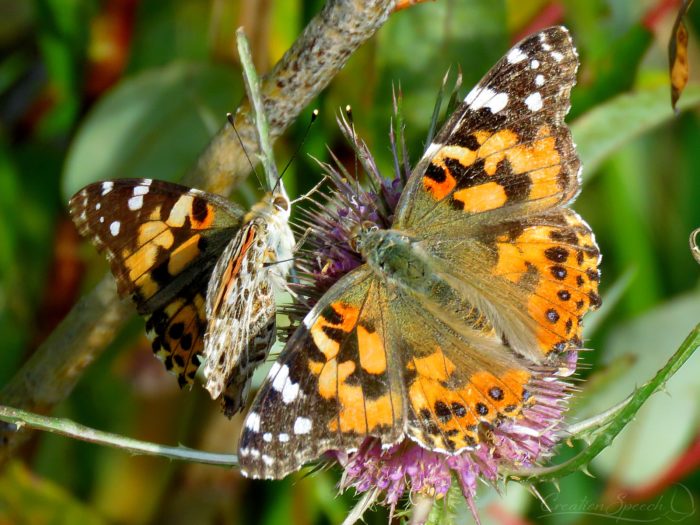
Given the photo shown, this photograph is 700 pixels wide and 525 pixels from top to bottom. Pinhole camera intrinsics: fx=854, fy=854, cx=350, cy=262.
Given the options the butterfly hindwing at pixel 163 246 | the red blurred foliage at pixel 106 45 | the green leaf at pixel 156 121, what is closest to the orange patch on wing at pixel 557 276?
the butterfly hindwing at pixel 163 246

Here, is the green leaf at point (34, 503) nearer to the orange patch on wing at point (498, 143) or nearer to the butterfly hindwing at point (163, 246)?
the butterfly hindwing at point (163, 246)

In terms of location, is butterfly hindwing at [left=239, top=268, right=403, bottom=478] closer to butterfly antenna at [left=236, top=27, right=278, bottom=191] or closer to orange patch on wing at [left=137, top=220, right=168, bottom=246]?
butterfly antenna at [left=236, top=27, right=278, bottom=191]

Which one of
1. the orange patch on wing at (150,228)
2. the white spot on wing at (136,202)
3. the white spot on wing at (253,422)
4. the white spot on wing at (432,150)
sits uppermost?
the white spot on wing at (136,202)

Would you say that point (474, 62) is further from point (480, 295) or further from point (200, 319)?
point (200, 319)

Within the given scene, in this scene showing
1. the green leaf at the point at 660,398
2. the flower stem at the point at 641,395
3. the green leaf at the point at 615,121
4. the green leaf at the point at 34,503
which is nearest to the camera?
the flower stem at the point at 641,395

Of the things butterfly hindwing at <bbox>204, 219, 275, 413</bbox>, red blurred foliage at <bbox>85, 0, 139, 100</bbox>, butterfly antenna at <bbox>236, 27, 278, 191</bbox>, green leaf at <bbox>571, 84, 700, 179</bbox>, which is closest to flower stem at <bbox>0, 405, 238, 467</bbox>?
butterfly hindwing at <bbox>204, 219, 275, 413</bbox>

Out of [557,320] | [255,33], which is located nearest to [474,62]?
[255,33]
